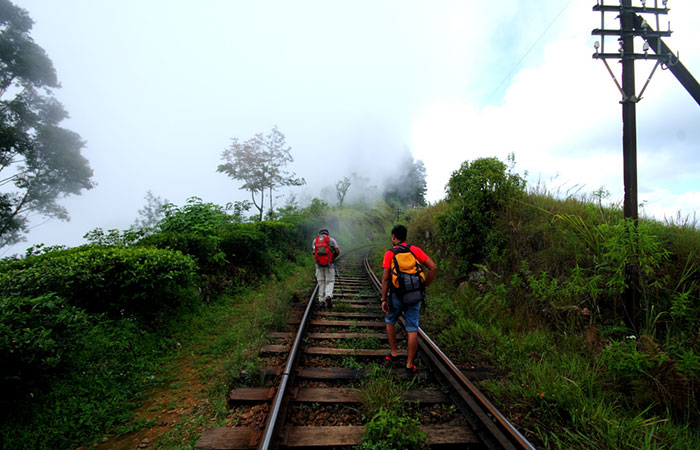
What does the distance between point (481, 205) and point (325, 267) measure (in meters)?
3.78

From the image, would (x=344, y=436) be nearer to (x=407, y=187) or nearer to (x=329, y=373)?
(x=329, y=373)

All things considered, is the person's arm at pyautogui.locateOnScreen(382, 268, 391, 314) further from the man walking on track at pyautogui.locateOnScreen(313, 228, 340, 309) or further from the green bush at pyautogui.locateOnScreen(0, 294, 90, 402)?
the green bush at pyautogui.locateOnScreen(0, 294, 90, 402)

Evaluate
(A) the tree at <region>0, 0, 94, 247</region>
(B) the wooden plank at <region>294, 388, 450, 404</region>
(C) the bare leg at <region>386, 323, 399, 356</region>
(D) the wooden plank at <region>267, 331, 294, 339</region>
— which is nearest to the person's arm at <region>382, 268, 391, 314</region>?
(C) the bare leg at <region>386, 323, 399, 356</region>


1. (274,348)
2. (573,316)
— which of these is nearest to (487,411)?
(573,316)

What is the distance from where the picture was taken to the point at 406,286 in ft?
12.1

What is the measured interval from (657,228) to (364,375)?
466 cm

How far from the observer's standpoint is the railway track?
8.00 ft

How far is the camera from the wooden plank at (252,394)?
3010mm

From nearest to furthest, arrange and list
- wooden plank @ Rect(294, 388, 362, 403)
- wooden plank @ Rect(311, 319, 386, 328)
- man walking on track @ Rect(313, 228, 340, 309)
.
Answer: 1. wooden plank @ Rect(294, 388, 362, 403)
2. wooden plank @ Rect(311, 319, 386, 328)
3. man walking on track @ Rect(313, 228, 340, 309)

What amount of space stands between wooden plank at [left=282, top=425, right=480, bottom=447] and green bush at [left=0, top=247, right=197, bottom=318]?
3.49m

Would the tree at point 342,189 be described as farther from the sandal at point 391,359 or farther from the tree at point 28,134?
the sandal at point 391,359

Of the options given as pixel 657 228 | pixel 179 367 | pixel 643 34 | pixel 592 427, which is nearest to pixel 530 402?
pixel 592 427

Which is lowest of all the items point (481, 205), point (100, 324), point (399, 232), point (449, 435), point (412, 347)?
point (449, 435)

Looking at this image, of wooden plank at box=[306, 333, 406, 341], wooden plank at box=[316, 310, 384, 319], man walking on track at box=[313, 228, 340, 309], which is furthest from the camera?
man walking on track at box=[313, 228, 340, 309]
